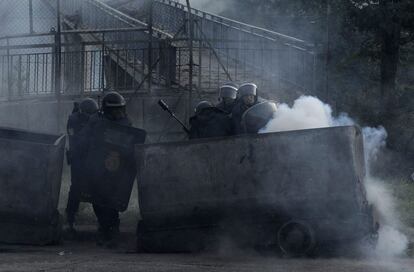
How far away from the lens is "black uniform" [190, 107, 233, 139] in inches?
408

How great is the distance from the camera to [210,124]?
10414mm

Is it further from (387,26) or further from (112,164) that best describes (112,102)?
(387,26)

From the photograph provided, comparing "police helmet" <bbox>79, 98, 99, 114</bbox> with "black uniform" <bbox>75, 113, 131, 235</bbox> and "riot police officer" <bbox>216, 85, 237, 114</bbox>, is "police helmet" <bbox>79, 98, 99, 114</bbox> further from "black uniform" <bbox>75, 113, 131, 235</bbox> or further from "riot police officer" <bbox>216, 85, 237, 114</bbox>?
"riot police officer" <bbox>216, 85, 237, 114</bbox>

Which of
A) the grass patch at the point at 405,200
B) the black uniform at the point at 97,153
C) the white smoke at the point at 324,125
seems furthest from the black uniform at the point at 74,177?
the grass patch at the point at 405,200

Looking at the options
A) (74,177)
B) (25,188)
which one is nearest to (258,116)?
(74,177)

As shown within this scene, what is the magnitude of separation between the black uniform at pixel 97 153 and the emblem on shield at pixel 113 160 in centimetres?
11

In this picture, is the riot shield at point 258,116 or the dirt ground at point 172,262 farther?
the riot shield at point 258,116

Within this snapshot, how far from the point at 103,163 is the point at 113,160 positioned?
114mm

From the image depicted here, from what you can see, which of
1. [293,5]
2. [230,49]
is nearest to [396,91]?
[293,5]

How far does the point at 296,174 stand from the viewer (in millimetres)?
9250

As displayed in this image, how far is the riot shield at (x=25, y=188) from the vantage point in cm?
1009

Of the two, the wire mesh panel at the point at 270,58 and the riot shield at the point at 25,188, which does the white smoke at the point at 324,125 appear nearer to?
the riot shield at the point at 25,188

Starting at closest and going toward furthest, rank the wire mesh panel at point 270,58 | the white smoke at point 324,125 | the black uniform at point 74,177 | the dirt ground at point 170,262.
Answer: the dirt ground at point 170,262 < the white smoke at point 324,125 < the black uniform at point 74,177 < the wire mesh panel at point 270,58

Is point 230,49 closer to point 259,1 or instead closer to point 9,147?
point 259,1
